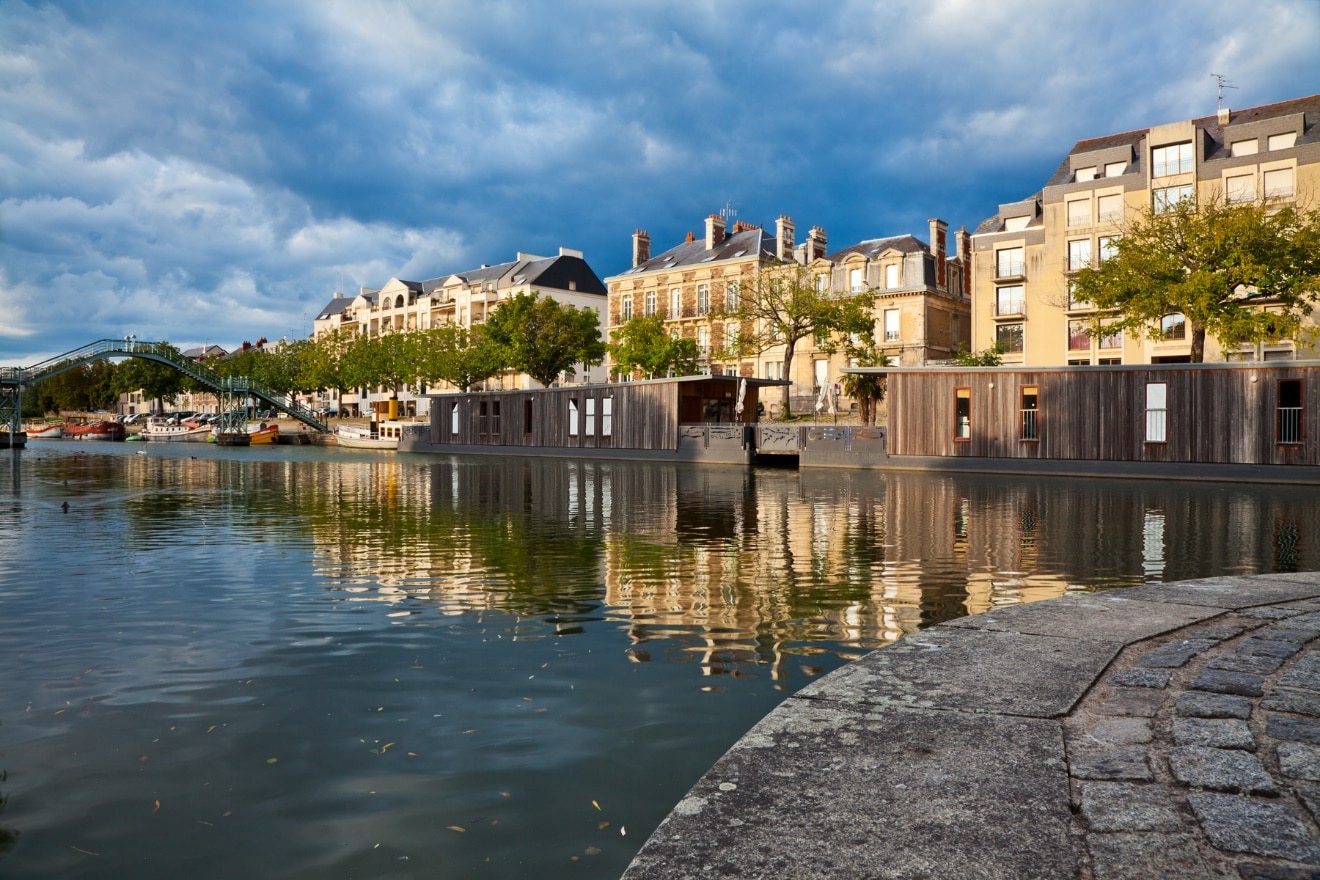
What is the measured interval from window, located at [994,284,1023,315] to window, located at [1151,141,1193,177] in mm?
8995

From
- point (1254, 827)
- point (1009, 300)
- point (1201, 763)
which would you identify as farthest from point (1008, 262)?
point (1254, 827)

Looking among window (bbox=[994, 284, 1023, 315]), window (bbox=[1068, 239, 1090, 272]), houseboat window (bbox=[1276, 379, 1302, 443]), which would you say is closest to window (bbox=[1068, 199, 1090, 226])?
window (bbox=[1068, 239, 1090, 272])

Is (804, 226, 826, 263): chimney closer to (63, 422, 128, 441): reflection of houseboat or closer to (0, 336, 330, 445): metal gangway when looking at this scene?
(0, 336, 330, 445): metal gangway

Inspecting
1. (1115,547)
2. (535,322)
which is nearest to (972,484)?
(1115,547)

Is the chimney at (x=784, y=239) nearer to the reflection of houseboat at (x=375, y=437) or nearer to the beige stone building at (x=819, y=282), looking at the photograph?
the beige stone building at (x=819, y=282)

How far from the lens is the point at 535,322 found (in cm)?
6141

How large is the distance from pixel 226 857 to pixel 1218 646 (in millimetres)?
5182

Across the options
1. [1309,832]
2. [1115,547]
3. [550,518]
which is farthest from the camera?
[550,518]

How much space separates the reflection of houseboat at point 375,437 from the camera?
61.8 m

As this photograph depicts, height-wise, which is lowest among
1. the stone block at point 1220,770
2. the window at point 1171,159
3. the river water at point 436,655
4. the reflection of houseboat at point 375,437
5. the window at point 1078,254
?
the river water at point 436,655

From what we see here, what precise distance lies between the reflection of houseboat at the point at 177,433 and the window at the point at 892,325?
5647 centimetres

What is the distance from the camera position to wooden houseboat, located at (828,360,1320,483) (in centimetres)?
2750

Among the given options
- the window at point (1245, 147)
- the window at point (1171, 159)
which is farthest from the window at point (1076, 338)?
the window at point (1245, 147)

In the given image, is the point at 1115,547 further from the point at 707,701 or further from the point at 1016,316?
the point at 1016,316
